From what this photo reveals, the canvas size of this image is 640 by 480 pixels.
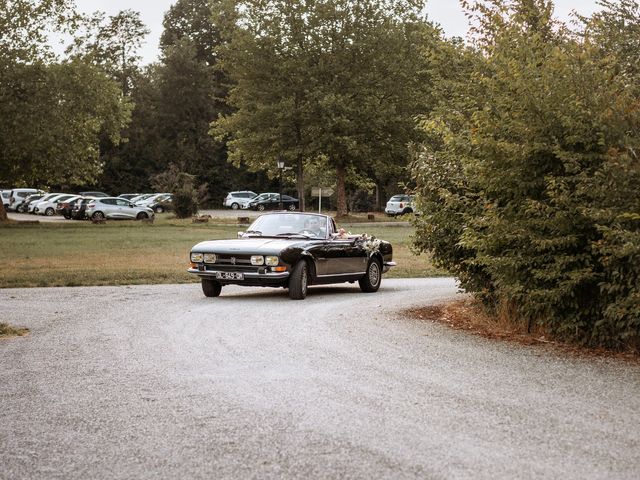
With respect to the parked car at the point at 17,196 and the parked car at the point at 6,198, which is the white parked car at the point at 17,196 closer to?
the parked car at the point at 17,196

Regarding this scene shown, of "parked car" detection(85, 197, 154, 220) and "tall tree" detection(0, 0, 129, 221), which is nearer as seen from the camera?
"tall tree" detection(0, 0, 129, 221)

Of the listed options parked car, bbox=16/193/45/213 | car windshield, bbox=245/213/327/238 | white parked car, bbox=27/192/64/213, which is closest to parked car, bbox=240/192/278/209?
white parked car, bbox=27/192/64/213

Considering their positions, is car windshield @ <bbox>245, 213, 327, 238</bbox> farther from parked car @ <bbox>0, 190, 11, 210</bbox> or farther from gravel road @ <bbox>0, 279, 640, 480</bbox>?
parked car @ <bbox>0, 190, 11, 210</bbox>

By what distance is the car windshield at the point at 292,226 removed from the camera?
1745 cm

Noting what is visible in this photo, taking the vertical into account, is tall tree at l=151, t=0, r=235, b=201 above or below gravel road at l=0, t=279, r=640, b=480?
above

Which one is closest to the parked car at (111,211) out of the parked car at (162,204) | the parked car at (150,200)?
the parked car at (150,200)

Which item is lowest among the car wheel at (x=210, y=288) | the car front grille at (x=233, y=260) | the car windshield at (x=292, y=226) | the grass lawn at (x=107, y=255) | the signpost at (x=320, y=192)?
the grass lawn at (x=107, y=255)

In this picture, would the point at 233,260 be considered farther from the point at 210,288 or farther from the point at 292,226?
the point at 292,226

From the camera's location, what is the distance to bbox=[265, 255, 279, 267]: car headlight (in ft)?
52.0

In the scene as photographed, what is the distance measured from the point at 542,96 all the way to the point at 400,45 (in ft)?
161

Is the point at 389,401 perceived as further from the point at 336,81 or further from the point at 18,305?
the point at 336,81

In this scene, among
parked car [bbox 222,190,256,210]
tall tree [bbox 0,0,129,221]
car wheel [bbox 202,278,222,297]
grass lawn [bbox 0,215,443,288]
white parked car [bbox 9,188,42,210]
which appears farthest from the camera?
parked car [bbox 222,190,256,210]

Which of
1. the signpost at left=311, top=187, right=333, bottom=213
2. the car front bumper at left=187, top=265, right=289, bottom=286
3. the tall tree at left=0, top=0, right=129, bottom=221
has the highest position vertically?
the tall tree at left=0, top=0, right=129, bottom=221

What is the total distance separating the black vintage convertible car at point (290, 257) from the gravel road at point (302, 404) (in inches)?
123
